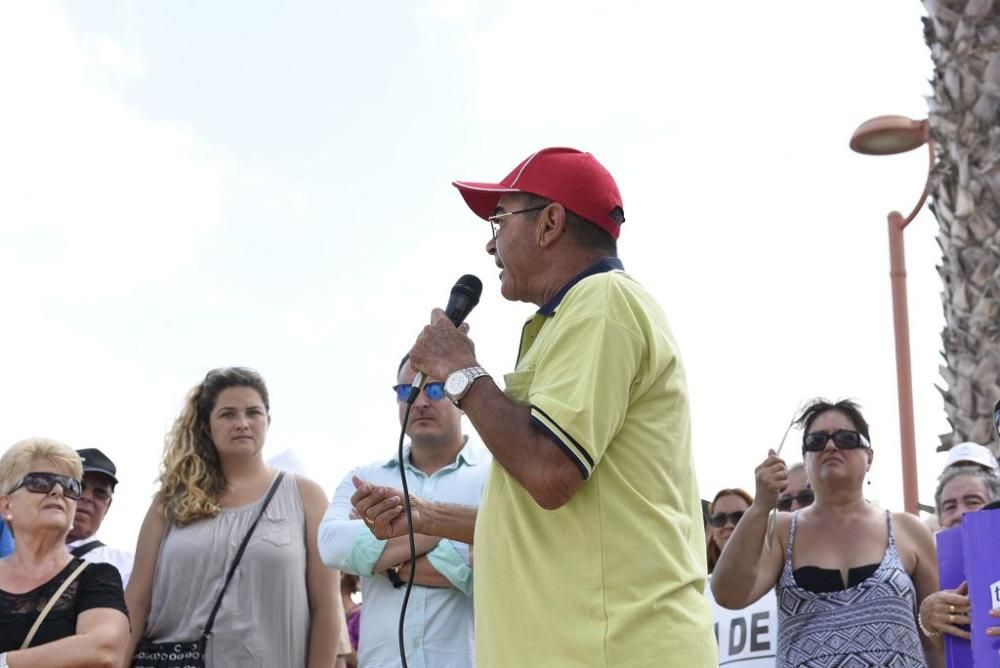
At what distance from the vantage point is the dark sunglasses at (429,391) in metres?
5.03

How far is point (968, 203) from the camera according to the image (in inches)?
301

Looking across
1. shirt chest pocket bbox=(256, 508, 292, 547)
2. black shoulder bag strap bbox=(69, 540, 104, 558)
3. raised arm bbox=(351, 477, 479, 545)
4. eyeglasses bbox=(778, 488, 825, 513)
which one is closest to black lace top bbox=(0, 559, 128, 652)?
shirt chest pocket bbox=(256, 508, 292, 547)

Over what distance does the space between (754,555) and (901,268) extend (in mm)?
4714

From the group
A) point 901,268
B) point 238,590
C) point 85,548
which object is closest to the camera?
point 238,590

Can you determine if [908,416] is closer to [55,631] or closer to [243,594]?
[243,594]

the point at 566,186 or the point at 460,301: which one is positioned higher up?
the point at 566,186

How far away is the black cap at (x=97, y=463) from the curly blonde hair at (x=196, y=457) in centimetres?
68

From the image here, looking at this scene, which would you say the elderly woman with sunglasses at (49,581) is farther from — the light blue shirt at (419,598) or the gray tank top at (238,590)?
the light blue shirt at (419,598)

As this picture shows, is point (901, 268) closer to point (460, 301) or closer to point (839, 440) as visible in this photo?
point (839, 440)

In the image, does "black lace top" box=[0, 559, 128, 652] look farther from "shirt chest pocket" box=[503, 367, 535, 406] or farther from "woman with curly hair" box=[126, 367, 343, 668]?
"shirt chest pocket" box=[503, 367, 535, 406]

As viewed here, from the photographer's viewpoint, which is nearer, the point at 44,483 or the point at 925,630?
the point at 925,630

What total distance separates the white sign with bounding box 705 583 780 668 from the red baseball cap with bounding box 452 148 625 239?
3256 mm

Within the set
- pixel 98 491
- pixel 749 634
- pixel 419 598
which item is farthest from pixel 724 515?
pixel 98 491

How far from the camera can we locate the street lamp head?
8.81 meters
